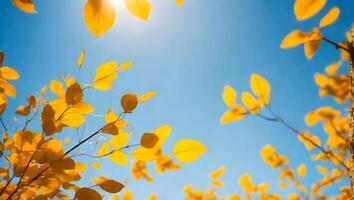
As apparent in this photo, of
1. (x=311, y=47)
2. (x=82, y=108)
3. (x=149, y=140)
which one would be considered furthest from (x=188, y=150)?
(x=311, y=47)

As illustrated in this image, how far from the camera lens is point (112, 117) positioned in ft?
2.55

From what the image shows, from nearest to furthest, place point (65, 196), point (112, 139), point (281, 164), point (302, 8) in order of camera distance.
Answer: point (302, 8) < point (112, 139) < point (65, 196) < point (281, 164)

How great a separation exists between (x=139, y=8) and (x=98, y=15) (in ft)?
0.21

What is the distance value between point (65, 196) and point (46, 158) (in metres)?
0.31

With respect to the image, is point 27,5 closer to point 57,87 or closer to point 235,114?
point 57,87

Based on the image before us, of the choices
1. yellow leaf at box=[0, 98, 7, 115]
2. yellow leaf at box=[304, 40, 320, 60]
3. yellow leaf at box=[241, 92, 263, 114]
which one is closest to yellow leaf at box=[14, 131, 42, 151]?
yellow leaf at box=[0, 98, 7, 115]

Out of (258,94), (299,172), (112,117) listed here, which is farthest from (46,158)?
(299,172)

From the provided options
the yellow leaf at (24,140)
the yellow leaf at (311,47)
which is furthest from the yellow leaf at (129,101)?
the yellow leaf at (311,47)

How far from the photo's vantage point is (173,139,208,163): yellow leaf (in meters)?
0.64

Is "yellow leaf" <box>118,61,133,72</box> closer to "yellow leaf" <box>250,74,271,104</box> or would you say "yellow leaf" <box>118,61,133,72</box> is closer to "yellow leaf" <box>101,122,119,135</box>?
"yellow leaf" <box>101,122,119,135</box>

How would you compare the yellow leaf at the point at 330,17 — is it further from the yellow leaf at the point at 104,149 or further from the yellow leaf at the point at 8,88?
the yellow leaf at the point at 8,88

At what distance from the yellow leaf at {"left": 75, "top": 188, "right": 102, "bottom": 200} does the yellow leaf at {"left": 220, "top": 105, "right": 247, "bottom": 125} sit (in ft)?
1.37

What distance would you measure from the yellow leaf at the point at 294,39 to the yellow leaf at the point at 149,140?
0.41 meters

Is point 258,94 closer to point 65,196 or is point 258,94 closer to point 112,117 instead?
point 112,117
